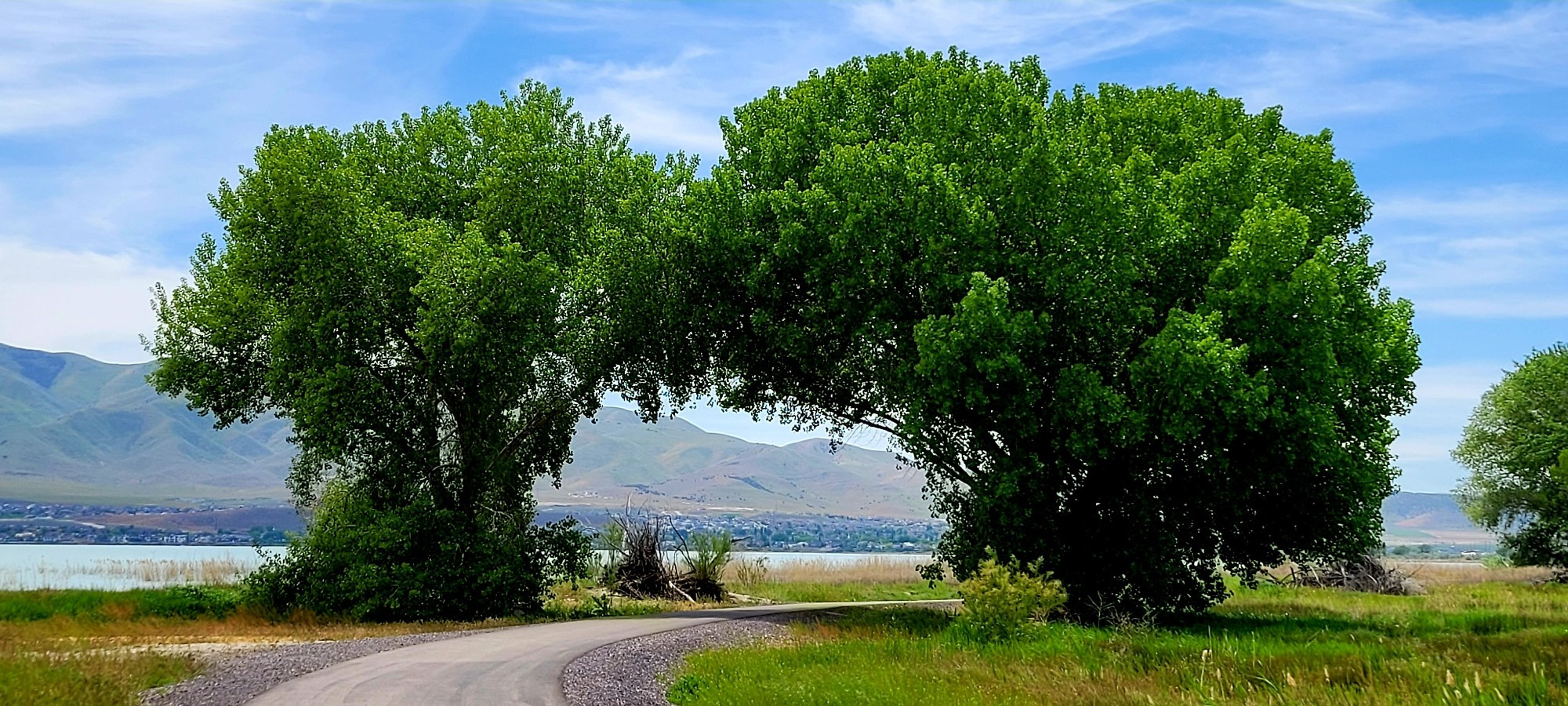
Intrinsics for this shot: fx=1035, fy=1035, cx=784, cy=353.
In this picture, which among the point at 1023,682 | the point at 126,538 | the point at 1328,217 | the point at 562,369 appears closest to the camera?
the point at 1023,682

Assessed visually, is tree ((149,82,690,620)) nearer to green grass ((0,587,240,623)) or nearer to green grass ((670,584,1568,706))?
green grass ((0,587,240,623))

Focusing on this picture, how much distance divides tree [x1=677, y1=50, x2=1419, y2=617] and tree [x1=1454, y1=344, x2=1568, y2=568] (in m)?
23.1

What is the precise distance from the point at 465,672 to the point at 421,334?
12663mm

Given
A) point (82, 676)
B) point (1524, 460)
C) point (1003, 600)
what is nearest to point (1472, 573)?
point (1524, 460)

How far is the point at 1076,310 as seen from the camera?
76.6 feet

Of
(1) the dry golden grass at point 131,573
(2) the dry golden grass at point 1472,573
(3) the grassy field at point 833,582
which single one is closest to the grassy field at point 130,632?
(1) the dry golden grass at point 131,573

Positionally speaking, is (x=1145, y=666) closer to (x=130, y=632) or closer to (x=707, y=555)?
(x=130, y=632)

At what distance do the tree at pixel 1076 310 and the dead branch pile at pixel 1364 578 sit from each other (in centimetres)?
1858

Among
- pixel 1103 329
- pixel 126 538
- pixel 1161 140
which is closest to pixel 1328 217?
pixel 1161 140

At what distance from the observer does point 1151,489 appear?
25.9m

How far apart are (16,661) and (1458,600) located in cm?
4020

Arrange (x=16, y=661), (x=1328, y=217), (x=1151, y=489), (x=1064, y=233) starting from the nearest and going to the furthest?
(x=16, y=661) → (x=1064, y=233) → (x=1151, y=489) → (x=1328, y=217)

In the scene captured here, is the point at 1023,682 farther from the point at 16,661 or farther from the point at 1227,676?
the point at 16,661

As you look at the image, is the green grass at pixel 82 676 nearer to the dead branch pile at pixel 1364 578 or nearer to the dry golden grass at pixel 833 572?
the dry golden grass at pixel 833 572
